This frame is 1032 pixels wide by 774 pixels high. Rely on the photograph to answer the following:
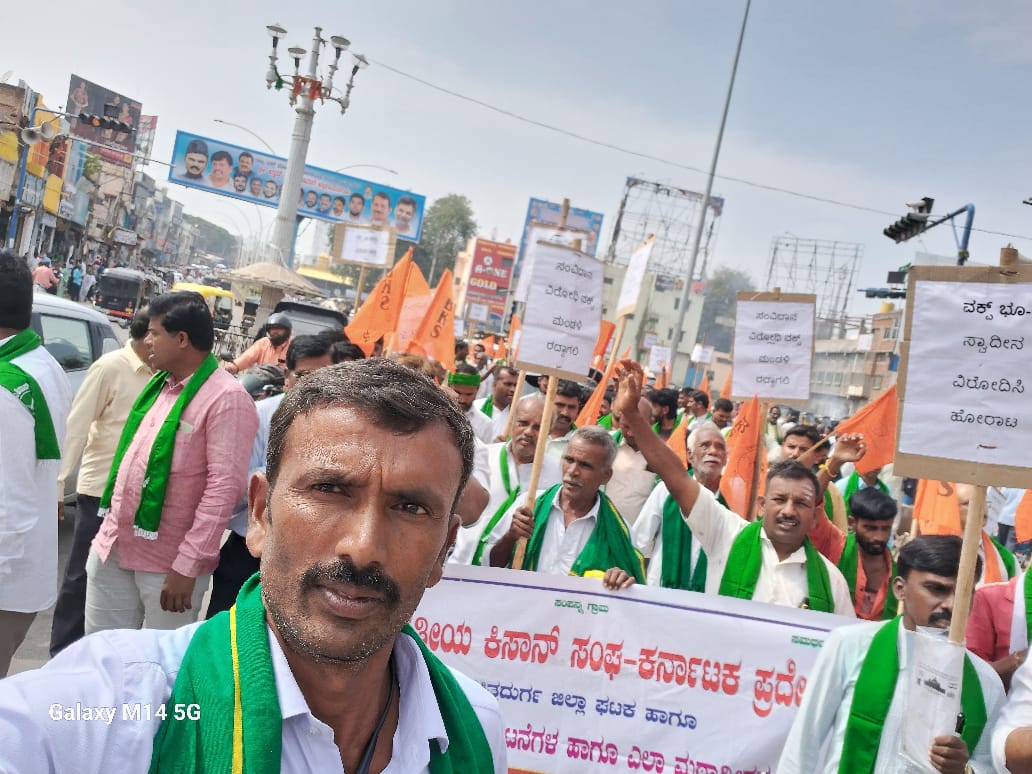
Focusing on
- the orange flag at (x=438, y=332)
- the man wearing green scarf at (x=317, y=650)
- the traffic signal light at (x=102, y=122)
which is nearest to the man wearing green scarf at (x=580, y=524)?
the man wearing green scarf at (x=317, y=650)

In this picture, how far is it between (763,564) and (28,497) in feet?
9.80

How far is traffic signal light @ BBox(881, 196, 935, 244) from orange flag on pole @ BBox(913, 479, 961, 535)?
1040 cm

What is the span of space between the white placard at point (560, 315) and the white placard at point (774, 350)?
1.27 meters

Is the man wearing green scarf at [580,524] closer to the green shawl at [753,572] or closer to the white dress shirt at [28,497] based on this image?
the green shawl at [753,572]

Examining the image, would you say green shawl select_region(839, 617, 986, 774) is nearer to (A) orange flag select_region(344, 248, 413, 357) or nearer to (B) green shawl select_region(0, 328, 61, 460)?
(B) green shawl select_region(0, 328, 61, 460)

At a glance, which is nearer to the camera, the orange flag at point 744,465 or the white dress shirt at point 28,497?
the white dress shirt at point 28,497

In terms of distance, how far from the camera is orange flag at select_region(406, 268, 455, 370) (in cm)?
890

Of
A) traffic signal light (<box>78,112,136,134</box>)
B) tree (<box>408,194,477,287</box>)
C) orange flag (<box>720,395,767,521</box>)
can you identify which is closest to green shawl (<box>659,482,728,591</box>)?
orange flag (<box>720,395,767,521</box>)

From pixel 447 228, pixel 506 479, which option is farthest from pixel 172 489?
pixel 447 228

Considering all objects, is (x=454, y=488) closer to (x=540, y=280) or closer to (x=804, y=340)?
(x=540, y=280)

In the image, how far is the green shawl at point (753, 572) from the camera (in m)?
3.76

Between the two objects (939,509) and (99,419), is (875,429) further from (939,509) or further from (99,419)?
(99,419)

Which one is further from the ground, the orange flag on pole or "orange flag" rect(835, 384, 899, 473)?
"orange flag" rect(835, 384, 899, 473)

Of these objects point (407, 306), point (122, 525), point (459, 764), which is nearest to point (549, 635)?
point (122, 525)
